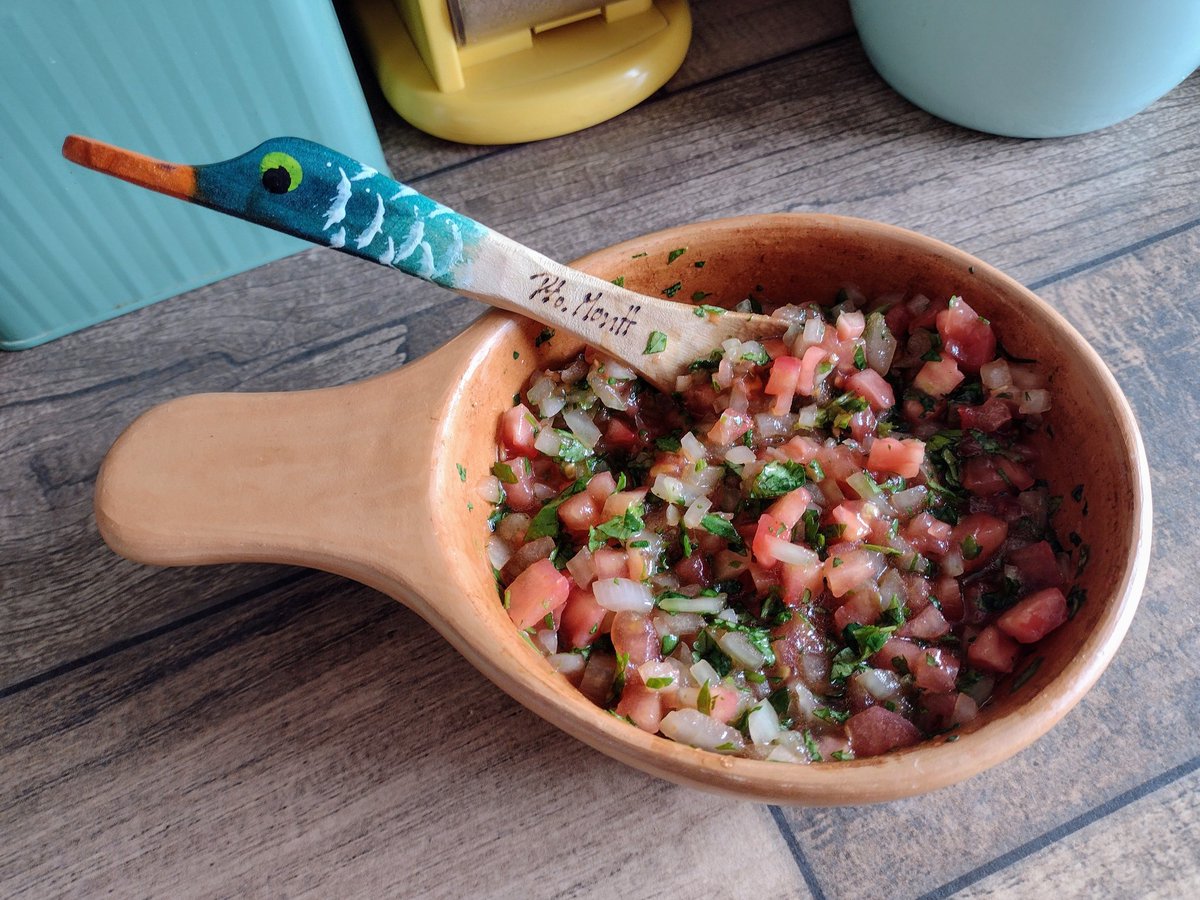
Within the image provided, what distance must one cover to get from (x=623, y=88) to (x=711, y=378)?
70 centimetres

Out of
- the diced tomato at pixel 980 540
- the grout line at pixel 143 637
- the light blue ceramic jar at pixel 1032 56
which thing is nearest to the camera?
the diced tomato at pixel 980 540

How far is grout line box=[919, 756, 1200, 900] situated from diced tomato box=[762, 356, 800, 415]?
0.51m

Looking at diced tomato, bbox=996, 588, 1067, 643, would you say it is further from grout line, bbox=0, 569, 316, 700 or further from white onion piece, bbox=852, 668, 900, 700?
grout line, bbox=0, 569, 316, 700

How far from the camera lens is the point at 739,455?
1.04 meters

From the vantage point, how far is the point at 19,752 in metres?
1.06

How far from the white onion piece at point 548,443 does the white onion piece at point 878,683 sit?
0.40m

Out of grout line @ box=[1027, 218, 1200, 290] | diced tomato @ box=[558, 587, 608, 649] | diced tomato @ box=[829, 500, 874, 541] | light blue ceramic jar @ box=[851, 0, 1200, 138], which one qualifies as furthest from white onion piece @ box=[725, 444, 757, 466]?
light blue ceramic jar @ box=[851, 0, 1200, 138]

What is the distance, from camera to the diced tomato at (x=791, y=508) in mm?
973

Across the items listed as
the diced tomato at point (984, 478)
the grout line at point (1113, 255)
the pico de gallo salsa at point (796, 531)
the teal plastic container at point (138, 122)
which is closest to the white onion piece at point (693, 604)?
the pico de gallo salsa at point (796, 531)

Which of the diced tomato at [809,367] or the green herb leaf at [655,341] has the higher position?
the green herb leaf at [655,341]

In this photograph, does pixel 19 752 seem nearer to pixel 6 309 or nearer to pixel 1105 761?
pixel 6 309

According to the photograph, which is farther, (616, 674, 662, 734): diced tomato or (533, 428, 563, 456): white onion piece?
(533, 428, 563, 456): white onion piece

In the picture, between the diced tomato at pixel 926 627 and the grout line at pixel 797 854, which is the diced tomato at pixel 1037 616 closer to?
the diced tomato at pixel 926 627

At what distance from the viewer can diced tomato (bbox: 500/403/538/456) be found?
1.07m
